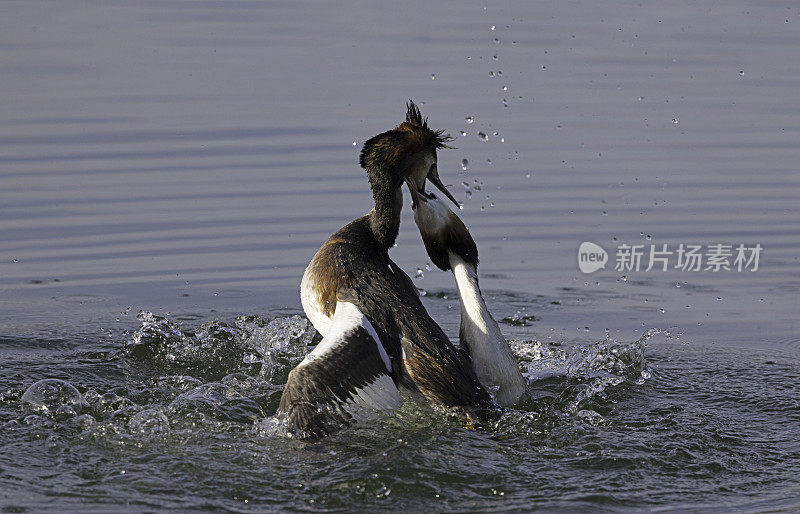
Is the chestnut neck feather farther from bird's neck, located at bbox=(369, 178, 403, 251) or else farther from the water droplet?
the water droplet

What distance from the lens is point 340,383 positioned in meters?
6.23

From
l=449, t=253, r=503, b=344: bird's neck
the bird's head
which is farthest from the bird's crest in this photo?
l=449, t=253, r=503, b=344: bird's neck

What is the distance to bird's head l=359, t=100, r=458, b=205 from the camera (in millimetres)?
7082

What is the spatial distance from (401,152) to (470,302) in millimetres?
1023

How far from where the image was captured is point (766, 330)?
8.75 metres

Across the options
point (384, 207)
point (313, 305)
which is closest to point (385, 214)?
point (384, 207)

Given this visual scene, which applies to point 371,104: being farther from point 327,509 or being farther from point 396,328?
point 327,509

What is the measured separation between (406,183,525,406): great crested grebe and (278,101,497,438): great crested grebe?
0.45 ft

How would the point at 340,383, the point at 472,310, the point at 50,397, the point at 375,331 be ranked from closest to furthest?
1. the point at 340,383
2. the point at 375,331
3. the point at 50,397
4. the point at 472,310

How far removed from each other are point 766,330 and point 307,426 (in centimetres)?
423

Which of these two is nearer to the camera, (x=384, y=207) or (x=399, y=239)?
(x=384, y=207)

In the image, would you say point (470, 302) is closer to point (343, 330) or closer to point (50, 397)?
point (343, 330)

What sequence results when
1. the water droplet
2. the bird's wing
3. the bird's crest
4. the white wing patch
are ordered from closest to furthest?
the bird's wing, the white wing patch, the water droplet, the bird's crest

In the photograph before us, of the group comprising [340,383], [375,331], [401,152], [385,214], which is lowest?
[340,383]
